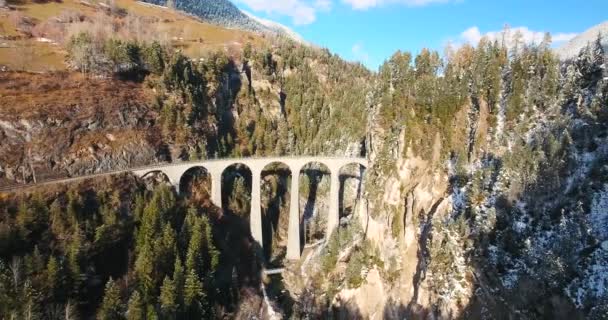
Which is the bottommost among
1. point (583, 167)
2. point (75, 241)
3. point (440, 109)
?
point (75, 241)

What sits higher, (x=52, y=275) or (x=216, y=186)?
(x=216, y=186)

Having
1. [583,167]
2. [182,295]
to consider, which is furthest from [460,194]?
[182,295]

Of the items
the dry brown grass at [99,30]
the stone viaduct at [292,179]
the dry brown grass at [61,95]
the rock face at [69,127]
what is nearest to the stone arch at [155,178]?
the stone viaduct at [292,179]

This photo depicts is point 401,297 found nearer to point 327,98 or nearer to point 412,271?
point 412,271

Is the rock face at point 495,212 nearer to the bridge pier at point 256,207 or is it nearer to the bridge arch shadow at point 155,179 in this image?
the bridge pier at point 256,207

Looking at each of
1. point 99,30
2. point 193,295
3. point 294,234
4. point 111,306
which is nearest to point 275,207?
point 294,234

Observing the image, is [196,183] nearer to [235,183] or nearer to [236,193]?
[236,193]
